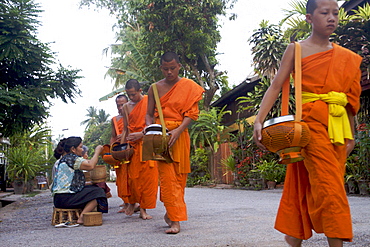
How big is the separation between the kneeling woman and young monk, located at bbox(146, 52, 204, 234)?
1431mm

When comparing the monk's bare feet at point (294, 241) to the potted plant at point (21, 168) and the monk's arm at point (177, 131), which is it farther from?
the potted plant at point (21, 168)

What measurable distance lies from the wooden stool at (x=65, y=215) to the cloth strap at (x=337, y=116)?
4.07 metres

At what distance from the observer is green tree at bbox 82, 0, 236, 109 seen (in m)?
20.9

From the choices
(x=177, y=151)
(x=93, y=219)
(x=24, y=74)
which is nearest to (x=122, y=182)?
(x=93, y=219)

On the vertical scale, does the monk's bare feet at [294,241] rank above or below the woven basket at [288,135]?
below

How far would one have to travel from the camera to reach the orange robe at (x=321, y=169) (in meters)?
2.83

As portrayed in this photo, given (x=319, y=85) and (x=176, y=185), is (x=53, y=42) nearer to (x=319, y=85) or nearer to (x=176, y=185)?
(x=176, y=185)

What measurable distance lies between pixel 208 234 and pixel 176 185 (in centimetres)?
66

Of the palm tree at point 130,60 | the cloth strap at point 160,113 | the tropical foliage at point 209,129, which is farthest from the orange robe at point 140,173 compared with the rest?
the palm tree at point 130,60

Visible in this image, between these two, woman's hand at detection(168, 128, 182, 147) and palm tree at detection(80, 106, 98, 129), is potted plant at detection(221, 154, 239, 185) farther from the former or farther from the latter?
palm tree at detection(80, 106, 98, 129)

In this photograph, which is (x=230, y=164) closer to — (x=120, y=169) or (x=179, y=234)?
(x=120, y=169)

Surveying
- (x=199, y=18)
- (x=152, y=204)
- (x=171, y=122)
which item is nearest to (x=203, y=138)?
(x=199, y=18)

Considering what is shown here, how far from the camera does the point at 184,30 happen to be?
70.7 ft

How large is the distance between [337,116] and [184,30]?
19.0 meters
